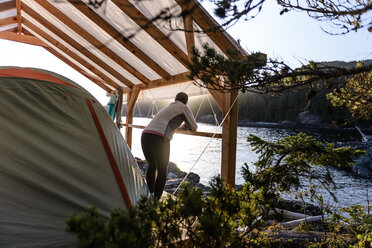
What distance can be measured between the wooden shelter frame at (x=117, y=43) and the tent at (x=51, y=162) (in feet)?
2.67

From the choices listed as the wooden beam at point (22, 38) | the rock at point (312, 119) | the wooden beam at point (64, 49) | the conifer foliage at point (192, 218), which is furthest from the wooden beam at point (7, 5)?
the rock at point (312, 119)

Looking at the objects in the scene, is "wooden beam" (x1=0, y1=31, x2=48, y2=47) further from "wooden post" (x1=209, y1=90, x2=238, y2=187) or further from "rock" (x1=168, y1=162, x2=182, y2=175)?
"wooden post" (x1=209, y1=90, x2=238, y2=187)

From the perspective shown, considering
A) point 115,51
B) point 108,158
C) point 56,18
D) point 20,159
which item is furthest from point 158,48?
point 20,159

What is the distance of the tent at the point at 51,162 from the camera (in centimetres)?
166

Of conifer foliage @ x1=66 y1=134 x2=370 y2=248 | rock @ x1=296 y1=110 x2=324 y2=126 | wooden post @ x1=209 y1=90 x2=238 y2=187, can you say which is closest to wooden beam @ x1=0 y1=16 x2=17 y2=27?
wooden post @ x1=209 y1=90 x2=238 y2=187

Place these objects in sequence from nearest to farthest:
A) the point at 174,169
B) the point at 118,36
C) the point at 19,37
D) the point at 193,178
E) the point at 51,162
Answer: the point at 51,162 < the point at 118,36 < the point at 19,37 < the point at 193,178 < the point at 174,169

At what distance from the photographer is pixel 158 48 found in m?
4.09

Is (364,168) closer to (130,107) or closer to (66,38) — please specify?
(130,107)

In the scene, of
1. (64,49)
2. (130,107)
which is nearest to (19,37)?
(64,49)

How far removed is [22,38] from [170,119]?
19.3 ft

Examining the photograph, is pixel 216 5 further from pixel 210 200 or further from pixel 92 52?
pixel 92 52

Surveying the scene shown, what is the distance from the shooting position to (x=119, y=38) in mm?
4211

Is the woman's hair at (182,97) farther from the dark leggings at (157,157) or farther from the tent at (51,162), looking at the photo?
the tent at (51,162)

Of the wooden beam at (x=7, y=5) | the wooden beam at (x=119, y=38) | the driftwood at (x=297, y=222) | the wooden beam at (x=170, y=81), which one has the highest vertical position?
the wooden beam at (x=7, y=5)
